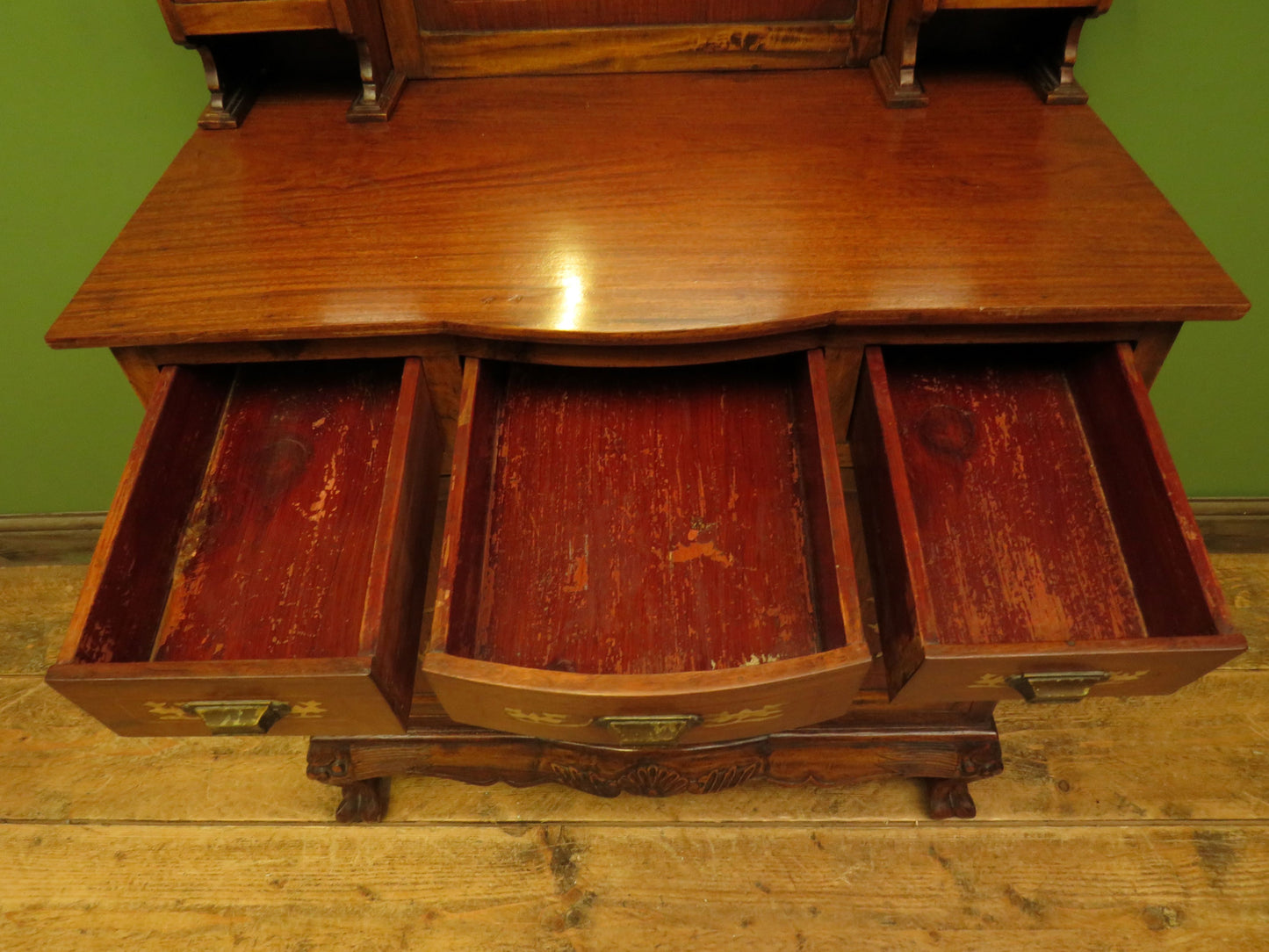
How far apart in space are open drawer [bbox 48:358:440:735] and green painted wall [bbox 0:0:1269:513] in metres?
0.47

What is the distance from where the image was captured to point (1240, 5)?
116 centimetres

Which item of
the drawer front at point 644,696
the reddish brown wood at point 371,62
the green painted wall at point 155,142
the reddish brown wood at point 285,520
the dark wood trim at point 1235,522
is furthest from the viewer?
the dark wood trim at point 1235,522

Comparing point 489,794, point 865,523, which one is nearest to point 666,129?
point 865,523

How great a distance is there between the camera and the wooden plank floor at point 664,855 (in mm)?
1274

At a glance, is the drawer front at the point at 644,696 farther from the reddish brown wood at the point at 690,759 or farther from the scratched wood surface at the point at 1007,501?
the reddish brown wood at the point at 690,759

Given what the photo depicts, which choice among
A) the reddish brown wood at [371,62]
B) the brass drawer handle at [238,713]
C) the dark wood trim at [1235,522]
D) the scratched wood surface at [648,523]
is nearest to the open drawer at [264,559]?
the brass drawer handle at [238,713]

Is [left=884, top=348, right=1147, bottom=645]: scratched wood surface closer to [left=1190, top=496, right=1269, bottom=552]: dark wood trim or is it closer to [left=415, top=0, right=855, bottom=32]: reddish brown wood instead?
[left=415, top=0, right=855, bottom=32]: reddish brown wood

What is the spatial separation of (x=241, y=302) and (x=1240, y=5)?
135cm

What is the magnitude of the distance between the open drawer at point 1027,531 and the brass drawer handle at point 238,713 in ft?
2.12

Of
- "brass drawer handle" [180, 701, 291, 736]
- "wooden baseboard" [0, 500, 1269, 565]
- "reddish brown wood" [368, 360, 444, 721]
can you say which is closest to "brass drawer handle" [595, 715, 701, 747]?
"reddish brown wood" [368, 360, 444, 721]

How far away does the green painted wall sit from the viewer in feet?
3.86

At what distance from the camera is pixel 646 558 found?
1.02 meters

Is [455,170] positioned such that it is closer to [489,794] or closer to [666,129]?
[666,129]

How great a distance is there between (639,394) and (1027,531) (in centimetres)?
51
